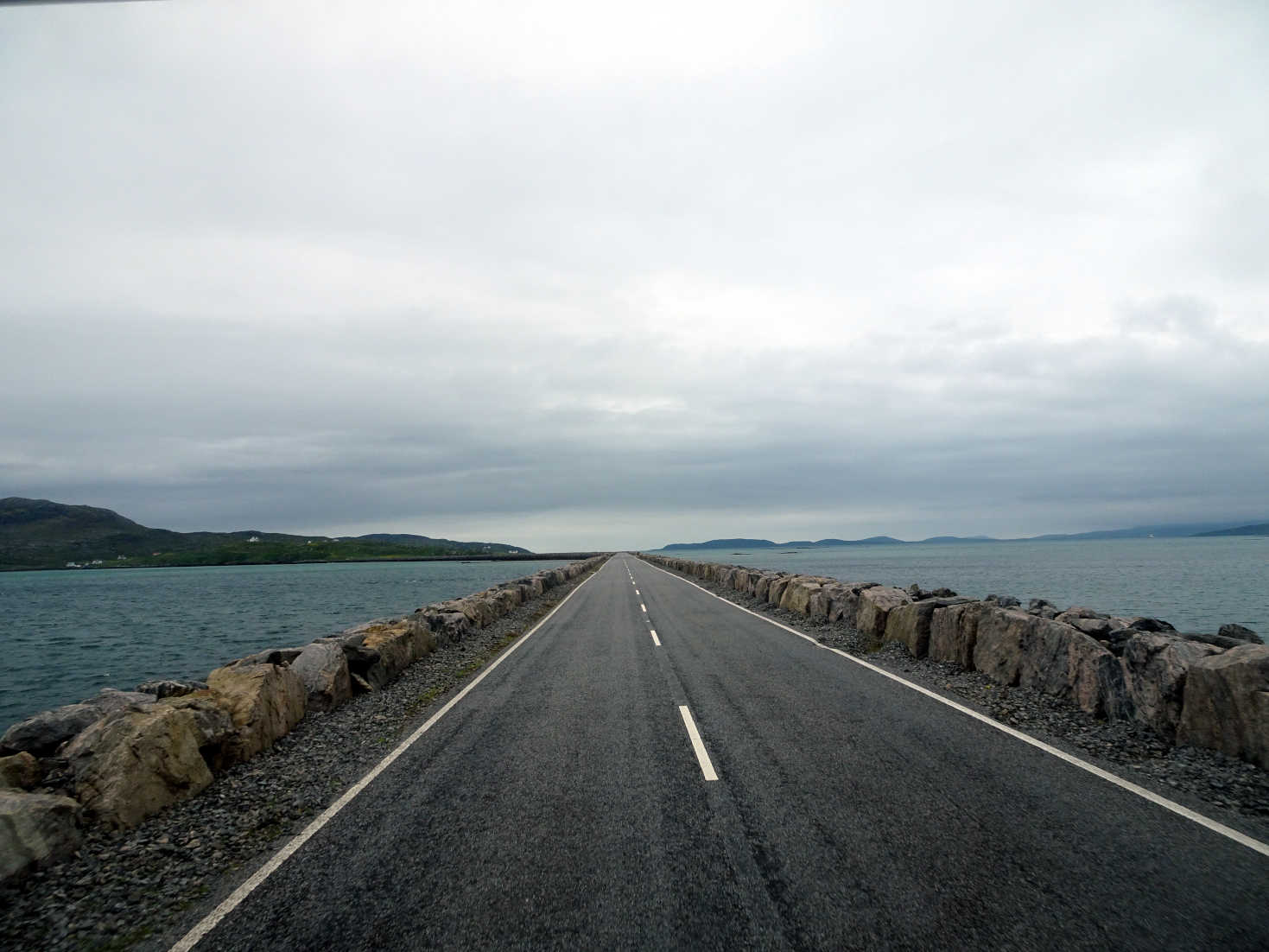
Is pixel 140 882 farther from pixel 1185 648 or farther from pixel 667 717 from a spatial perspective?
pixel 1185 648

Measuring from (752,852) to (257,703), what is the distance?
635 centimetres

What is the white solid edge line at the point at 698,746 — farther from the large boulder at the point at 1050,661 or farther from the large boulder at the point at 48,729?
the large boulder at the point at 48,729

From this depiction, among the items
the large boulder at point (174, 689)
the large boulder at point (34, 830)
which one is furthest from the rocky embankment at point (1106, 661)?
the large boulder at point (174, 689)

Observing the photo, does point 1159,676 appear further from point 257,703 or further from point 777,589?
point 777,589

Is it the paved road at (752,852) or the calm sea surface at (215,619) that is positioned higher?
the paved road at (752,852)

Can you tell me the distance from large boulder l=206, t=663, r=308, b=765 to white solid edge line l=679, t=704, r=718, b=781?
5121 mm

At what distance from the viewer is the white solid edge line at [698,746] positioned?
21.1 ft

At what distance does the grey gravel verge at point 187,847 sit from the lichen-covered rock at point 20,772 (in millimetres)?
1116

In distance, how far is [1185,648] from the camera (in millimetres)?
7930

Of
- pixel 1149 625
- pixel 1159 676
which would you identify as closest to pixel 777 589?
pixel 1149 625

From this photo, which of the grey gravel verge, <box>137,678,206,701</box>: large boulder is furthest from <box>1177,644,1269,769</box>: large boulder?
<box>137,678,206,701</box>: large boulder

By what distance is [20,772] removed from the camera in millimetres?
6027

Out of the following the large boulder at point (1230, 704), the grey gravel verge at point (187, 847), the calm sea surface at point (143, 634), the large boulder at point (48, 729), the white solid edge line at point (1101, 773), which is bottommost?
the calm sea surface at point (143, 634)

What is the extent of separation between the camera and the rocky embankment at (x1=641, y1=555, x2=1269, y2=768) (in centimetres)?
677
